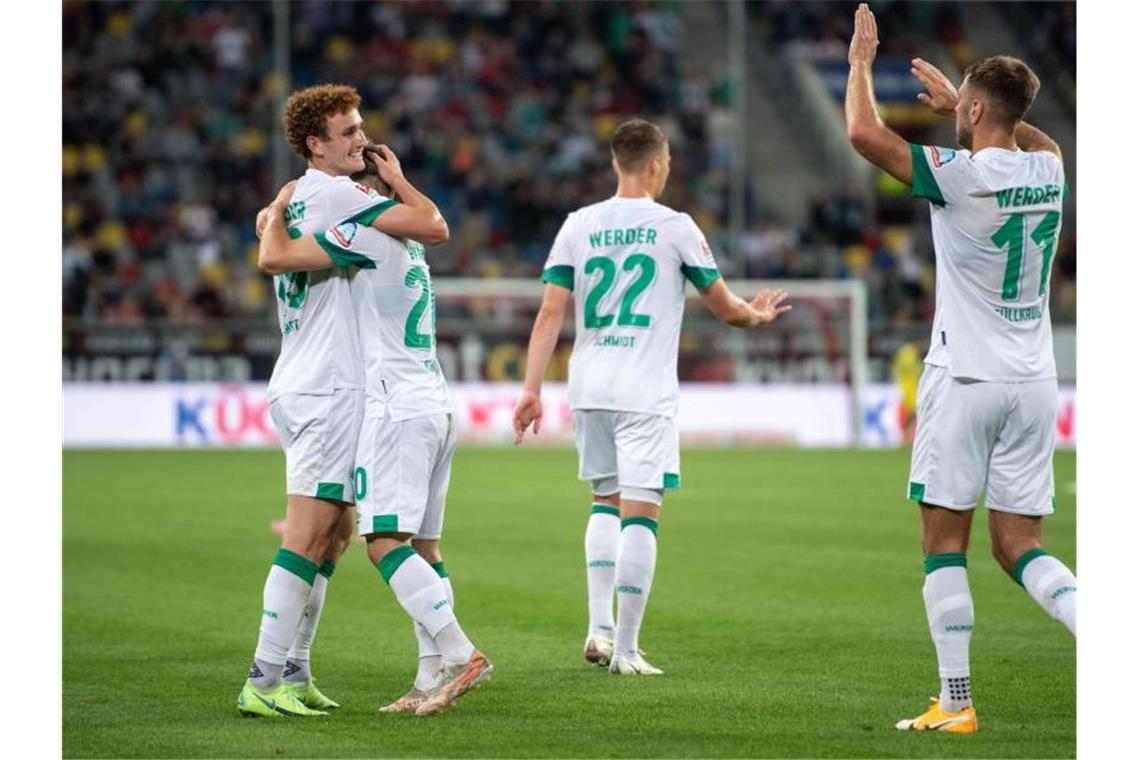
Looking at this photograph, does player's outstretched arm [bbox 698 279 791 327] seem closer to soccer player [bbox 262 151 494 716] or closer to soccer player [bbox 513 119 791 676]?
soccer player [bbox 513 119 791 676]

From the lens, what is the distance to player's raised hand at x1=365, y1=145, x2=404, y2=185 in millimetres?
6426

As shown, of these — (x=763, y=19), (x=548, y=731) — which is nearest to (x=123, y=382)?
(x=763, y=19)

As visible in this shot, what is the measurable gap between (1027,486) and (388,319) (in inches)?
90.7

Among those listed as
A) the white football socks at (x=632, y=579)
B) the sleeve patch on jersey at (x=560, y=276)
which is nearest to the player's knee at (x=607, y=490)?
the white football socks at (x=632, y=579)

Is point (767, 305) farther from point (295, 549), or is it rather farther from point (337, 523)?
Answer: point (295, 549)

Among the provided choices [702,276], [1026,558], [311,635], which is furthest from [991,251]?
[311,635]

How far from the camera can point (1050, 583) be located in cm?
586

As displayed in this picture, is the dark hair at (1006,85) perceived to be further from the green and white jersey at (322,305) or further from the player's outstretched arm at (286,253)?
the player's outstretched arm at (286,253)

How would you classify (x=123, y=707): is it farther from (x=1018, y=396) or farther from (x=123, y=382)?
(x=123, y=382)

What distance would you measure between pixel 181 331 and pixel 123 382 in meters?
1.08

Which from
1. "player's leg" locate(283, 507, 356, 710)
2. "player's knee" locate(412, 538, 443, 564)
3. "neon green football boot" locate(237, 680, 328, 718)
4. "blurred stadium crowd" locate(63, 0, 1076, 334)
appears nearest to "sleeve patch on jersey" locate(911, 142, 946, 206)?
"player's knee" locate(412, 538, 443, 564)

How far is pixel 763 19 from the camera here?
33906 mm

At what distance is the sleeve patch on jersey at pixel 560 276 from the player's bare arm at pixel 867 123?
2.13 metres

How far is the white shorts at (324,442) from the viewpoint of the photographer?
6.33 meters
